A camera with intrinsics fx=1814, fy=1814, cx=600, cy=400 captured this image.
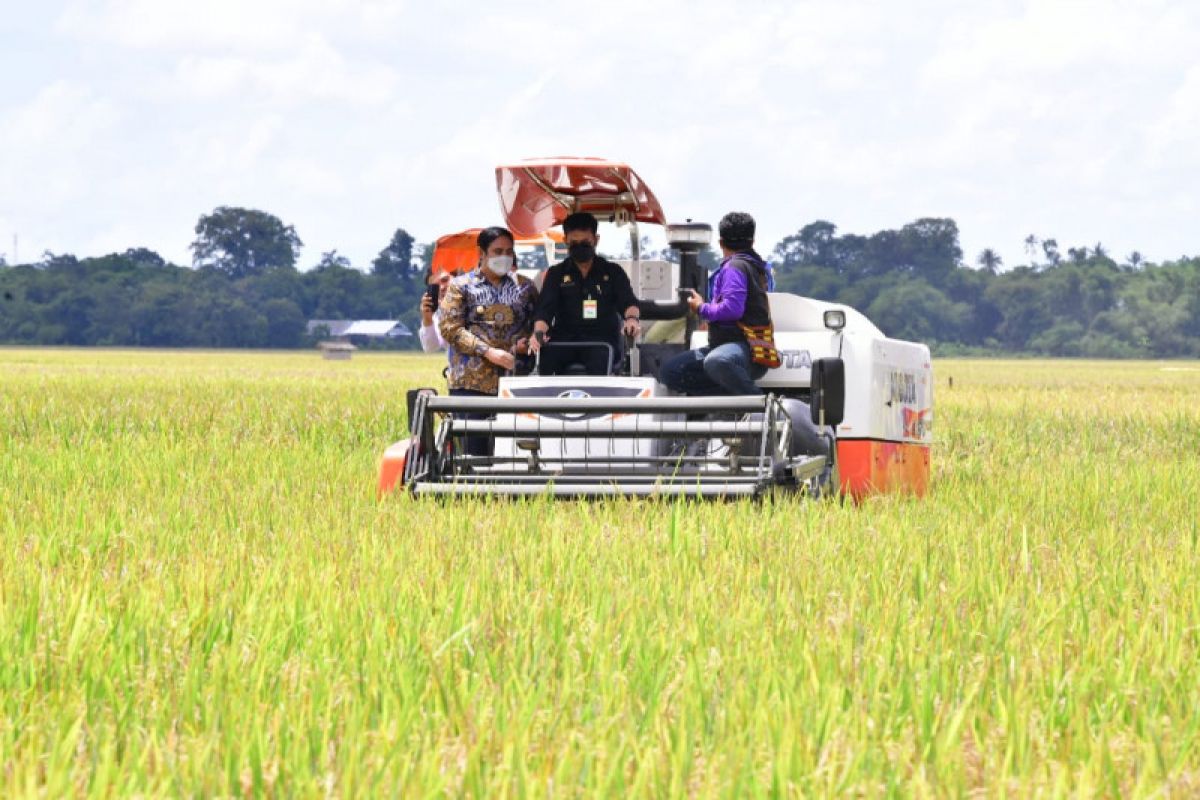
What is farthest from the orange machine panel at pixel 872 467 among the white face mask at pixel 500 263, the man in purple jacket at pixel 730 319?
the white face mask at pixel 500 263

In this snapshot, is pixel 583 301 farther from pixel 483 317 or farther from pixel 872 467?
pixel 872 467

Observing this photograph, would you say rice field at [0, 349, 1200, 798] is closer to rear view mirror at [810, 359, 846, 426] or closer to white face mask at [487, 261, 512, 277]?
rear view mirror at [810, 359, 846, 426]

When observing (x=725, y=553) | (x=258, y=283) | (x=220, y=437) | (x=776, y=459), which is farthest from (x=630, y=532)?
(x=258, y=283)

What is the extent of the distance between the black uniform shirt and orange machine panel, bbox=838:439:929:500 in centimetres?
154

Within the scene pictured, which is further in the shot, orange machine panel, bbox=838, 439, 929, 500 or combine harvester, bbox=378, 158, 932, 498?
orange machine panel, bbox=838, 439, 929, 500

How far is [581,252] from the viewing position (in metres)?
10.7

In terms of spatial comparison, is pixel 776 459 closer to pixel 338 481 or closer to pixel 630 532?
pixel 630 532

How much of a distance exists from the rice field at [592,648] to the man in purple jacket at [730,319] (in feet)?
3.21

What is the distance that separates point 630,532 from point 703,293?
12.1ft

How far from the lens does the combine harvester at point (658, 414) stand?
31.8ft

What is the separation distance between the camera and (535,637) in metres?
5.29

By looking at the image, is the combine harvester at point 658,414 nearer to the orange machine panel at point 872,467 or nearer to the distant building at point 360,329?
the orange machine panel at point 872,467

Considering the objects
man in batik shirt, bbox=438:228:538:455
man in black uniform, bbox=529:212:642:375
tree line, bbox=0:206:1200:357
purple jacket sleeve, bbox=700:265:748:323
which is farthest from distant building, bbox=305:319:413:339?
purple jacket sleeve, bbox=700:265:748:323

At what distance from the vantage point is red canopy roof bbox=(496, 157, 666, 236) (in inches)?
409
